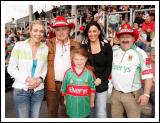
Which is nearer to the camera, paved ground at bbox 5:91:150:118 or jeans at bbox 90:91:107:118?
jeans at bbox 90:91:107:118

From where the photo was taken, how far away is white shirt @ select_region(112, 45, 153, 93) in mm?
2742

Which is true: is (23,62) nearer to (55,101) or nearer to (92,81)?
(55,101)

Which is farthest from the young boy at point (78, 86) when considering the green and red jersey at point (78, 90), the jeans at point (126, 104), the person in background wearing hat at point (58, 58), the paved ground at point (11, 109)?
the paved ground at point (11, 109)

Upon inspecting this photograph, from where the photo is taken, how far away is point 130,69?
9.00ft

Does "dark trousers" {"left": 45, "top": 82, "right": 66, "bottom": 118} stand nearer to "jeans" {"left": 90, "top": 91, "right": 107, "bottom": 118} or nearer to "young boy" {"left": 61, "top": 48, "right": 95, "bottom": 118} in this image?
"young boy" {"left": 61, "top": 48, "right": 95, "bottom": 118}

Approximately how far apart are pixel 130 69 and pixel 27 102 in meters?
1.14

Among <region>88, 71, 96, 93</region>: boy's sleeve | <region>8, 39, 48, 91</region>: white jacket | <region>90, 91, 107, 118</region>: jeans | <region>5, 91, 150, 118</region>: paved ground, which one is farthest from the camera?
<region>5, 91, 150, 118</region>: paved ground

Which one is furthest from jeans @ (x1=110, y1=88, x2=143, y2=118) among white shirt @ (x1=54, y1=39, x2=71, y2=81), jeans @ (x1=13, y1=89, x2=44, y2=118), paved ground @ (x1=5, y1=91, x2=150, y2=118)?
paved ground @ (x1=5, y1=91, x2=150, y2=118)

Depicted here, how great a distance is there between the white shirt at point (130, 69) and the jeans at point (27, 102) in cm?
85

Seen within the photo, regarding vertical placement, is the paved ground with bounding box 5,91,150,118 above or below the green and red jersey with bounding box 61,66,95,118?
below

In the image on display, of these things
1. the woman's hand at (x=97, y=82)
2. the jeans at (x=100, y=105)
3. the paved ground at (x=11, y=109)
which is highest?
the woman's hand at (x=97, y=82)

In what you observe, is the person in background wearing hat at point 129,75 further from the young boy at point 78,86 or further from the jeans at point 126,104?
the young boy at point 78,86

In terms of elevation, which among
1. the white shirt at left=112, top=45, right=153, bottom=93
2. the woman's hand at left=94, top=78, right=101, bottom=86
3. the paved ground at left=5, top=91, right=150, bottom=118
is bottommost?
the paved ground at left=5, top=91, right=150, bottom=118

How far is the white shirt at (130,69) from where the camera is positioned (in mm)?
2742
